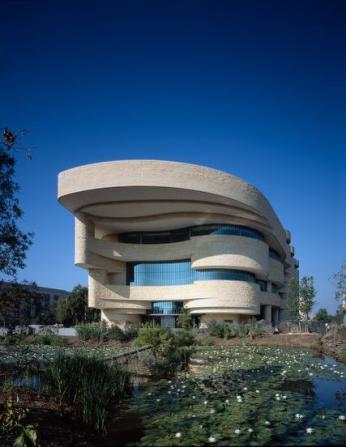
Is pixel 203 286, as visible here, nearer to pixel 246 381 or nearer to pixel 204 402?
pixel 246 381

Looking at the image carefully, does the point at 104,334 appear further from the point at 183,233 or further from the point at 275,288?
the point at 275,288

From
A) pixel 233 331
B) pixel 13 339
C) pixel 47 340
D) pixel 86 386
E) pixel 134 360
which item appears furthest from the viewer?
pixel 233 331

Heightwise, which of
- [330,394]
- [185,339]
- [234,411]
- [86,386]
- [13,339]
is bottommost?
[185,339]

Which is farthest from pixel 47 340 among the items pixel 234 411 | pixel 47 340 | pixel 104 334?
pixel 234 411

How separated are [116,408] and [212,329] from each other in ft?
90.0

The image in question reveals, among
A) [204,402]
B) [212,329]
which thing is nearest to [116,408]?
[204,402]

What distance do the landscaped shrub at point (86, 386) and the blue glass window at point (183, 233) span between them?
35.2m

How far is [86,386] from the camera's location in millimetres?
9391

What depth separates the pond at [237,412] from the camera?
6980 millimetres

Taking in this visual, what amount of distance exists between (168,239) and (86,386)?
41.1 m

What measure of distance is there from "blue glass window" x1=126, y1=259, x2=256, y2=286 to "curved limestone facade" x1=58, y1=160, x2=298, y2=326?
0.40 ft

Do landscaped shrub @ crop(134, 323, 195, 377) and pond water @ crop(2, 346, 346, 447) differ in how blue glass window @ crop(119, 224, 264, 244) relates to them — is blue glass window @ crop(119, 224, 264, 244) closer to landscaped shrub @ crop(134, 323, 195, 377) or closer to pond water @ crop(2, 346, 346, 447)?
landscaped shrub @ crop(134, 323, 195, 377)

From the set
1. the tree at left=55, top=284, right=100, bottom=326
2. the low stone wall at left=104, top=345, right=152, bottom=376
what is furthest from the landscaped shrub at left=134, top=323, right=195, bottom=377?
the tree at left=55, top=284, right=100, bottom=326

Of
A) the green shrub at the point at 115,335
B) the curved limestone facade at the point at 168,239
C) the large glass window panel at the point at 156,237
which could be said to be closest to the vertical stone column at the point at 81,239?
the curved limestone facade at the point at 168,239
